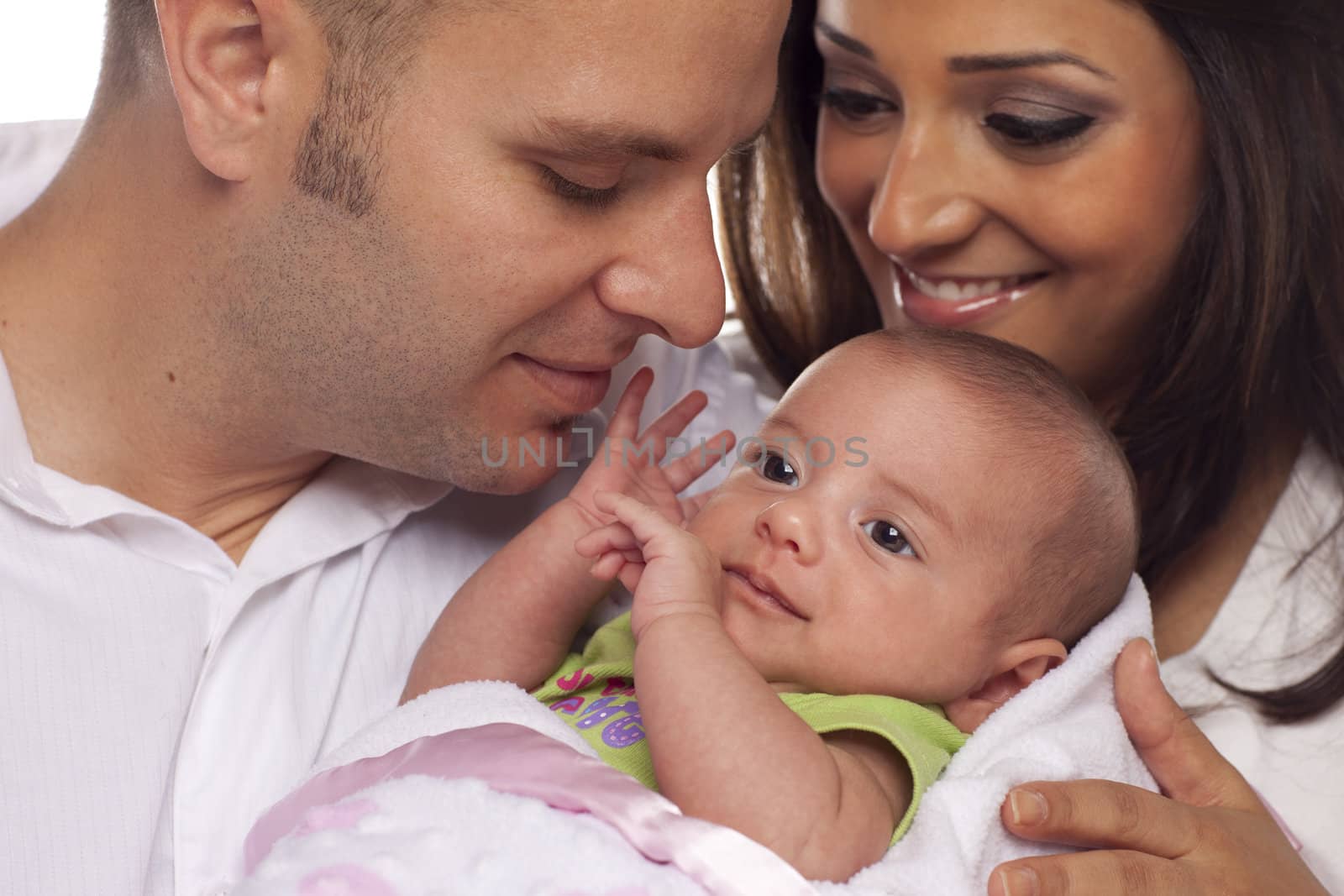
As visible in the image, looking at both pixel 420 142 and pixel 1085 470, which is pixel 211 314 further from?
pixel 1085 470

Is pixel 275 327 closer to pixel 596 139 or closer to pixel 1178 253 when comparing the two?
pixel 596 139

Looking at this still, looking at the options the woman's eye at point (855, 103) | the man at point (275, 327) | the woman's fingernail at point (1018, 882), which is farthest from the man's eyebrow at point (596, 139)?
the woman's fingernail at point (1018, 882)

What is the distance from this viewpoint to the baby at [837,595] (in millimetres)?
1732

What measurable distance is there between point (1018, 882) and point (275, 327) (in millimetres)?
1290

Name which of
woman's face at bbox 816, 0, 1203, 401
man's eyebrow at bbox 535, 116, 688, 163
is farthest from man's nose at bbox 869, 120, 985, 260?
man's eyebrow at bbox 535, 116, 688, 163

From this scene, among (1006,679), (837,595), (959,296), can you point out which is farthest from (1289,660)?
(837,595)

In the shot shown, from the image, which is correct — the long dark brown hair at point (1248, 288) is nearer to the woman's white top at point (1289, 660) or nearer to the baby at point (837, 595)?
the woman's white top at point (1289, 660)

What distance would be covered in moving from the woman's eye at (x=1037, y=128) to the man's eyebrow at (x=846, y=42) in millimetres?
251

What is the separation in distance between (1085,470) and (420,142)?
104 centimetres

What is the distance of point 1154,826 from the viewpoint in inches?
76.1

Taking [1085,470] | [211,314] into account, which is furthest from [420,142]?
[1085,470]

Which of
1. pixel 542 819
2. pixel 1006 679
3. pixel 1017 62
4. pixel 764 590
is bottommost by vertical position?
pixel 1006 679

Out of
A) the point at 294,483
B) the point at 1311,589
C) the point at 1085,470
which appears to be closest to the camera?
the point at 1085,470

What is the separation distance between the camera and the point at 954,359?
6.82ft
